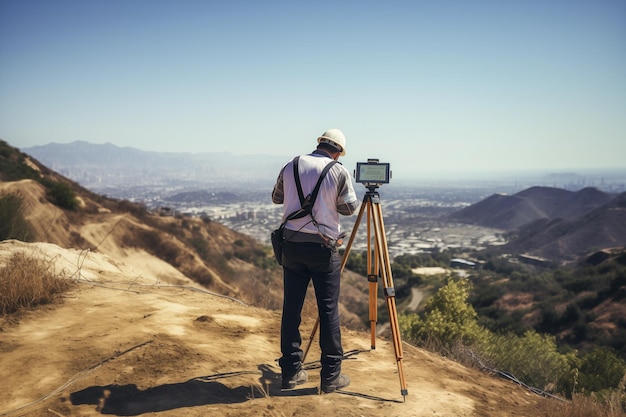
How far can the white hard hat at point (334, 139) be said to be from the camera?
3.95 m

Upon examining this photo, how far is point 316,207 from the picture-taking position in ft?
12.4

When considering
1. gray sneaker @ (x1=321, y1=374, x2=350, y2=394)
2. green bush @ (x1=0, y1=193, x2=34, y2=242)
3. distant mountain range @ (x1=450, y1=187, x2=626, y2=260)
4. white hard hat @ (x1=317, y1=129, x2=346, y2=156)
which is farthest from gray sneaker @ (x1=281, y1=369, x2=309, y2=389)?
distant mountain range @ (x1=450, y1=187, x2=626, y2=260)

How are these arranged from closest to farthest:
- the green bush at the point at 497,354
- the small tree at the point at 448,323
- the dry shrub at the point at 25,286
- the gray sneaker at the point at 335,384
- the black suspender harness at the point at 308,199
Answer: the black suspender harness at the point at 308,199 → the gray sneaker at the point at 335,384 → the dry shrub at the point at 25,286 → the green bush at the point at 497,354 → the small tree at the point at 448,323

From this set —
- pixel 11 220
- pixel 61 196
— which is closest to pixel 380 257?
pixel 11 220

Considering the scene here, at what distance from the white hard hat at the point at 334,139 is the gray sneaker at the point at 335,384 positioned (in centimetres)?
211

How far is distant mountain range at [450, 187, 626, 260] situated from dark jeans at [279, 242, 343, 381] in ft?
214

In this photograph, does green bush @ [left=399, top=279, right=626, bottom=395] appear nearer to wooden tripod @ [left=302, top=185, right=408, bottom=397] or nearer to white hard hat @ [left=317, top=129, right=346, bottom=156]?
wooden tripod @ [left=302, top=185, right=408, bottom=397]

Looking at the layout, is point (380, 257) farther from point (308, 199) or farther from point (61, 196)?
point (61, 196)

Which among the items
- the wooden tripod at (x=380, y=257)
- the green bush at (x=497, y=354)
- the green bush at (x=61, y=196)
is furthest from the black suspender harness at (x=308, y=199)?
the green bush at (x=61, y=196)

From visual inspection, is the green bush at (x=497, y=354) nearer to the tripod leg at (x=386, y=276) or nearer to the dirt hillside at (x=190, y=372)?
the dirt hillside at (x=190, y=372)

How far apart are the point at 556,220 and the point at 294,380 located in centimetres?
8230

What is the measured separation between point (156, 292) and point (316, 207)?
15.7 feet

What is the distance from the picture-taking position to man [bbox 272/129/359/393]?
377 cm

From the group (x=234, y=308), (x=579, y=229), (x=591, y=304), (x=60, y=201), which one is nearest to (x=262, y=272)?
(x=60, y=201)
